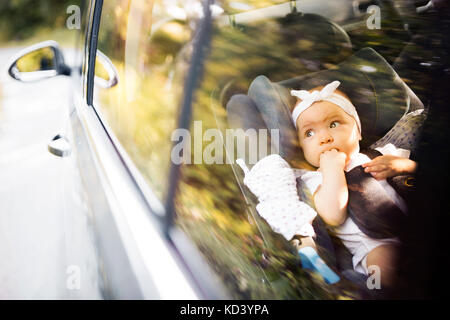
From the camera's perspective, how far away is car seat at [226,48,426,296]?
1.12 metres

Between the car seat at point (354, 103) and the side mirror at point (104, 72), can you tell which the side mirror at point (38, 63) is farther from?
the car seat at point (354, 103)

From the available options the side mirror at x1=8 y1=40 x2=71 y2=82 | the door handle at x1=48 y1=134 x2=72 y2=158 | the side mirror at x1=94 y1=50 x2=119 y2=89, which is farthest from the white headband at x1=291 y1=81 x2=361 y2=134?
the side mirror at x1=8 y1=40 x2=71 y2=82

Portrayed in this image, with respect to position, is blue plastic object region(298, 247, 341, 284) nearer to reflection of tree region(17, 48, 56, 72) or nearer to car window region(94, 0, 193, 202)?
car window region(94, 0, 193, 202)

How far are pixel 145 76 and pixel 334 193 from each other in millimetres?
900

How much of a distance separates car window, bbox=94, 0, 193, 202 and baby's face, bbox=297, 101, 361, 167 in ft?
1.40

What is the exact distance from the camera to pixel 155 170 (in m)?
1.30

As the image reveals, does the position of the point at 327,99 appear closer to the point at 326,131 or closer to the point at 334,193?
the point at 326,131

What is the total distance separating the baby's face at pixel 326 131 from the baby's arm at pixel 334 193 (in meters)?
0.03

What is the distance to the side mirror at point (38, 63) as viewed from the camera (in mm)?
2219

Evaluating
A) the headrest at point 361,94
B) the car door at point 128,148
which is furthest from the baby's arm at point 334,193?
the car door at point 128,148

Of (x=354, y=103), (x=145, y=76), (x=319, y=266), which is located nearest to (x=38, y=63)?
(x=145, y=76)

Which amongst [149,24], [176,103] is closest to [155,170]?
[176,103]

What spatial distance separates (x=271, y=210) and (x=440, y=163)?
1.67 ft

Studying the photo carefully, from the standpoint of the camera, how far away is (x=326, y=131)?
3.78 feet
